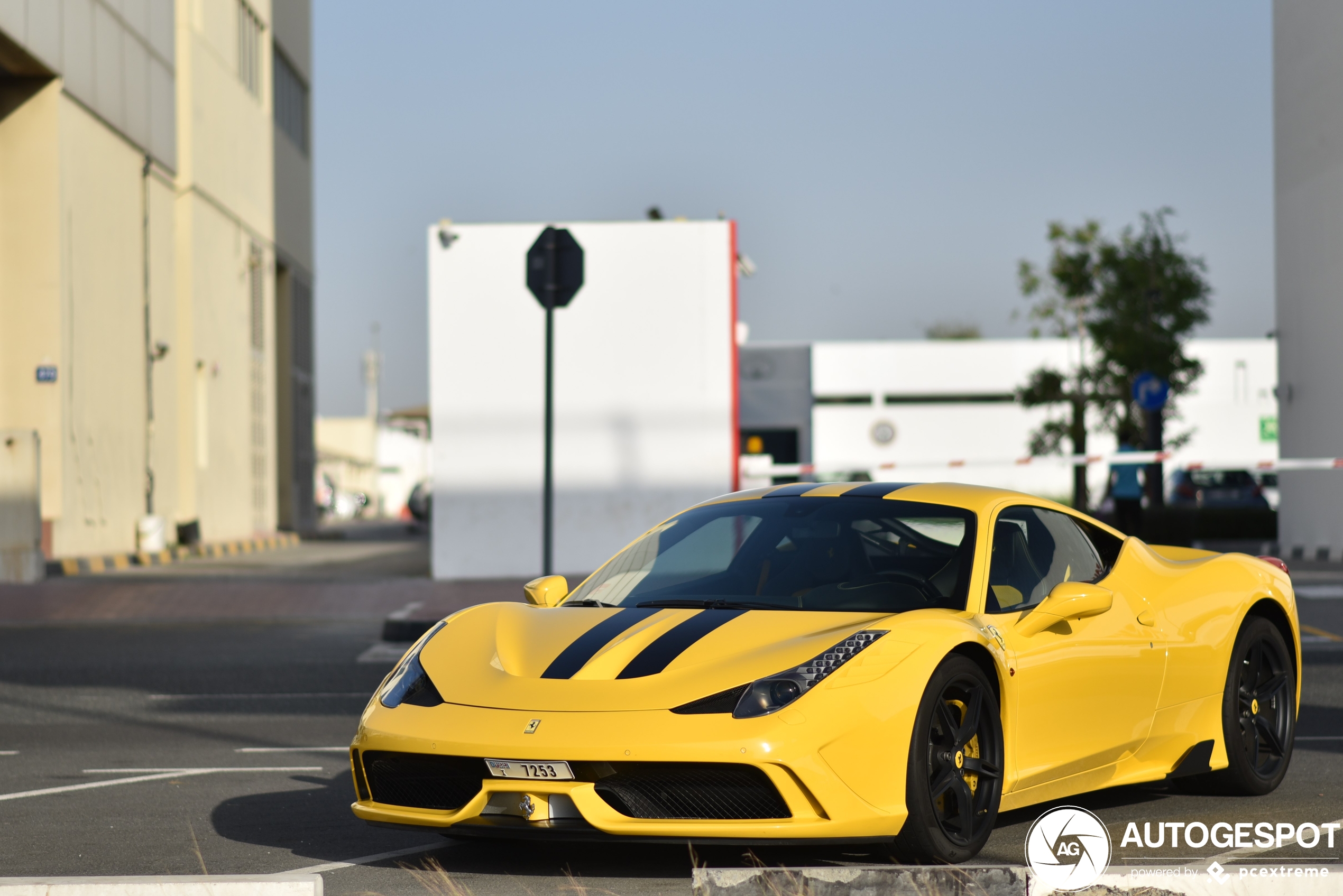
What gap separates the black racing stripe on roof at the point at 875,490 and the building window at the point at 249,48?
31.4 metres

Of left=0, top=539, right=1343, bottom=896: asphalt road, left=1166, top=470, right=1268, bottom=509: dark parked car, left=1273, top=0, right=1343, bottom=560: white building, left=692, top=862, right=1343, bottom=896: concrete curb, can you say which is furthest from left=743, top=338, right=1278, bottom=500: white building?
left=692, top=862, right=1343, bottom=896: concrete curb

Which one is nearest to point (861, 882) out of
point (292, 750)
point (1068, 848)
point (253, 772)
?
point (1068, 848)

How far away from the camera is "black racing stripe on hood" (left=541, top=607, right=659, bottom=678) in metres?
4.72

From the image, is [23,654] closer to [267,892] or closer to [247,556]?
[267,892]

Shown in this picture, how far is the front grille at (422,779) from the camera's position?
4562mm

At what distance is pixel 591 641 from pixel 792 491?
136cm

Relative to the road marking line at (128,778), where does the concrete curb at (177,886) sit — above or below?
above

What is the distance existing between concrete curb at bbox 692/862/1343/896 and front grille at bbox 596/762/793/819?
0.48 m

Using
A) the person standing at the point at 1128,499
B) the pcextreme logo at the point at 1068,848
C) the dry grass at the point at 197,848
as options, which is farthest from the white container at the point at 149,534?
the pcextreme logo at the point at 1068,848

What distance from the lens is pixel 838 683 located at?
449cm

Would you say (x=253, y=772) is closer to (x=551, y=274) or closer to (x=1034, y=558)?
(x=1034, y=558)

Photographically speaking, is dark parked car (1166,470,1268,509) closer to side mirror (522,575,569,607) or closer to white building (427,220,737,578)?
white building (427,220,737,578)

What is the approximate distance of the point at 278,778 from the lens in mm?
6887

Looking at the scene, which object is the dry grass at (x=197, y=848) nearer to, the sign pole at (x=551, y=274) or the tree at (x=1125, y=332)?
the sign pole at (x=551, y=274)
